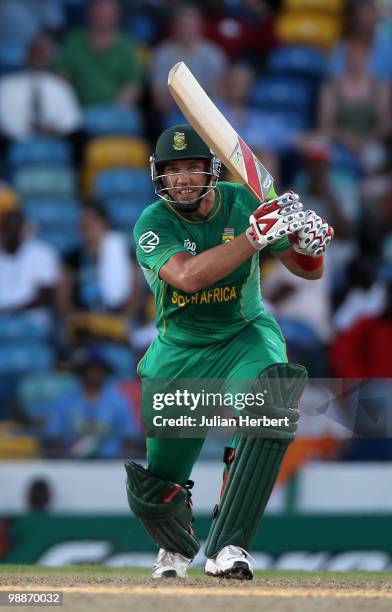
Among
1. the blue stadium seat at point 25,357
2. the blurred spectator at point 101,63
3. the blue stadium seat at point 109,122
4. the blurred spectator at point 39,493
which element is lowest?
the blurred spectator at point 39,493

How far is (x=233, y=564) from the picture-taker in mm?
5234

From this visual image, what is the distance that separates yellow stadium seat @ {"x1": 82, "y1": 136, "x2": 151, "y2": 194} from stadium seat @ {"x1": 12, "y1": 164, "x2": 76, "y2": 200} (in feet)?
Answer: 0.76

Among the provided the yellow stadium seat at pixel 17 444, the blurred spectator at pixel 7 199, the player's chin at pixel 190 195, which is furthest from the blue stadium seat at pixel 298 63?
the player's chin at pixel 190 195

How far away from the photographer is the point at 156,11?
38.7ft

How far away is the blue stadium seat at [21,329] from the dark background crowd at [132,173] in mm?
12

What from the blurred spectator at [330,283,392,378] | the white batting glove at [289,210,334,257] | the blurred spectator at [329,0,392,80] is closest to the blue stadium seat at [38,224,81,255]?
the blurred spectator at [330,283,392,378]

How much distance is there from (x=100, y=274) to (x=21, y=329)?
720 mm

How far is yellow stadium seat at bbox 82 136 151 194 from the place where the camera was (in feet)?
35.1

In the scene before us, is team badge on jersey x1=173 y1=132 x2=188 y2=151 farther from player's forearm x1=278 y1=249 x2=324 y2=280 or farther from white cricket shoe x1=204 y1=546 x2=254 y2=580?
white cricket shoe x1=204 y1=546 x2=254 y2=580

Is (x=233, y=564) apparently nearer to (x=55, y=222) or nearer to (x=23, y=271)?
(x=23, y=271)

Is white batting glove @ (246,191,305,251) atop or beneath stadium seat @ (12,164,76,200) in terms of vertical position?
beneath

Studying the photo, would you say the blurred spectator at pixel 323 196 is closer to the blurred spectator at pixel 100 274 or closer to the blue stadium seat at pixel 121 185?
the blue stadium seat at pixel 121 185

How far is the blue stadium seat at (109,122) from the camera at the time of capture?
10.9 meters

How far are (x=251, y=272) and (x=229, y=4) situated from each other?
6.58 m
